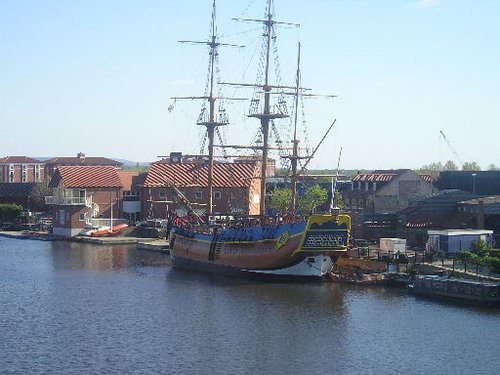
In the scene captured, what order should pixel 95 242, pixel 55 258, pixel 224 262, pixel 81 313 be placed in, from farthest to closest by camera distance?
pixel 95 242 < pixel 55 258 < pixel 224 262 < pixel 81 313

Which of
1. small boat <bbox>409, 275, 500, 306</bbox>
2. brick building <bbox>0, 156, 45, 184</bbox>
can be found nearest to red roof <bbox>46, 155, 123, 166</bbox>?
brick building <bbox>0, 156, 45, 184</bbox>

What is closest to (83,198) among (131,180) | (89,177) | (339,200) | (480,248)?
(89,177)

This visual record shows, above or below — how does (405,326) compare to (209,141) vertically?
below

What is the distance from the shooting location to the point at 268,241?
215ft

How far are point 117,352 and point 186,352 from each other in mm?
3266

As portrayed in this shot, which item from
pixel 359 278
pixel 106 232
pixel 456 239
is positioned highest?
pixel 456 239

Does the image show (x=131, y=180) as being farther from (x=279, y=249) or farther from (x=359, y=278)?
(x=359, y=278)

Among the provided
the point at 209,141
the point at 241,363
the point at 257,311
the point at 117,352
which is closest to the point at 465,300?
the point at 257,311

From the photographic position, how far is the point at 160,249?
88125 mm

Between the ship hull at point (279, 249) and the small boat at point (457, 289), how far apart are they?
324 inches

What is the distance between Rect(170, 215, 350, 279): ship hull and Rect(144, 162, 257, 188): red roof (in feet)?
99.6

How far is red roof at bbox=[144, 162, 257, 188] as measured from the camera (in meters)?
104

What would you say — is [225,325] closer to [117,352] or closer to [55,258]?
[117,352]

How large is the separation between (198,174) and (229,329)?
194ft
